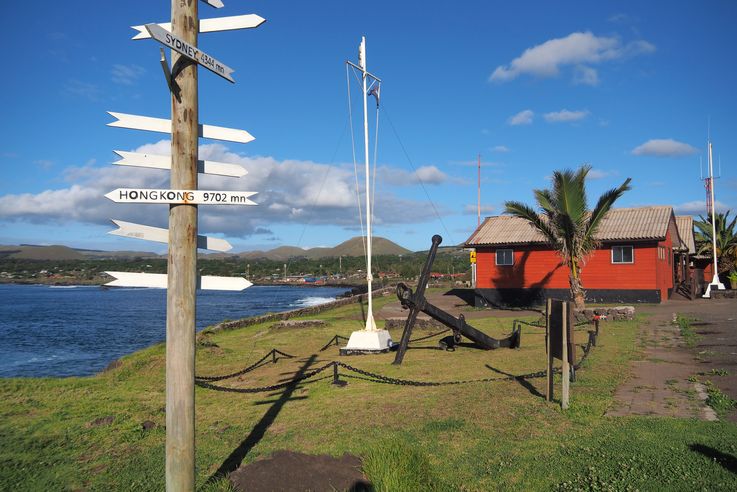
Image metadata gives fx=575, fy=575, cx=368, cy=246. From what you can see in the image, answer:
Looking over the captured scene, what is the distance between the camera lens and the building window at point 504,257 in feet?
93.6

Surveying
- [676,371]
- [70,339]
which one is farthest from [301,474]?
[70,339]

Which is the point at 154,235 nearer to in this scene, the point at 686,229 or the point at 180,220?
the point at 180,220

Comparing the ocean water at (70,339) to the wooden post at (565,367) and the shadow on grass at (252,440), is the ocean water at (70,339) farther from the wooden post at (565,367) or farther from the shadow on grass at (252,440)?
the wooden post at (565,367)

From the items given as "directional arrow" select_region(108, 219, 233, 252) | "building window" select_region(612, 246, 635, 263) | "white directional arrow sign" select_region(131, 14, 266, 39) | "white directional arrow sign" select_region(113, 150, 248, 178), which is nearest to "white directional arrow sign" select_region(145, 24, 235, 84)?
"white directional arrow sign" select_region(131, 14, 266, 39)

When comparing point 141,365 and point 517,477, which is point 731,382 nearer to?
point 517,477

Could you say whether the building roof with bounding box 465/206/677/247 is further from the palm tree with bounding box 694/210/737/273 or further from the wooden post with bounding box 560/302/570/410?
the wooden post with bounding box 560/302/570/410

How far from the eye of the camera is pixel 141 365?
13.1 meters

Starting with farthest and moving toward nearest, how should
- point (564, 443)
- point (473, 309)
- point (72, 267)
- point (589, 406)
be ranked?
point (72, 267) < point (473, 309) < point (589, 406) < point (564, 443)

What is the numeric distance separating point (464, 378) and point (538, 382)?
129cm

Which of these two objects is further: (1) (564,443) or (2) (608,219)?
(2) (608,219)

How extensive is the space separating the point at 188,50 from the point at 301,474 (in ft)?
12.0

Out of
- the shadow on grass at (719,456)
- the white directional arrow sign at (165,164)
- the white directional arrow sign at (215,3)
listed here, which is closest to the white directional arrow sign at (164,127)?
the white directional arrow sign at (165,164)

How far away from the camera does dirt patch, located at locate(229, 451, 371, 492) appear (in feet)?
16.1

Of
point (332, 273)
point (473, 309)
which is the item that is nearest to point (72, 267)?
point (332, 273)
